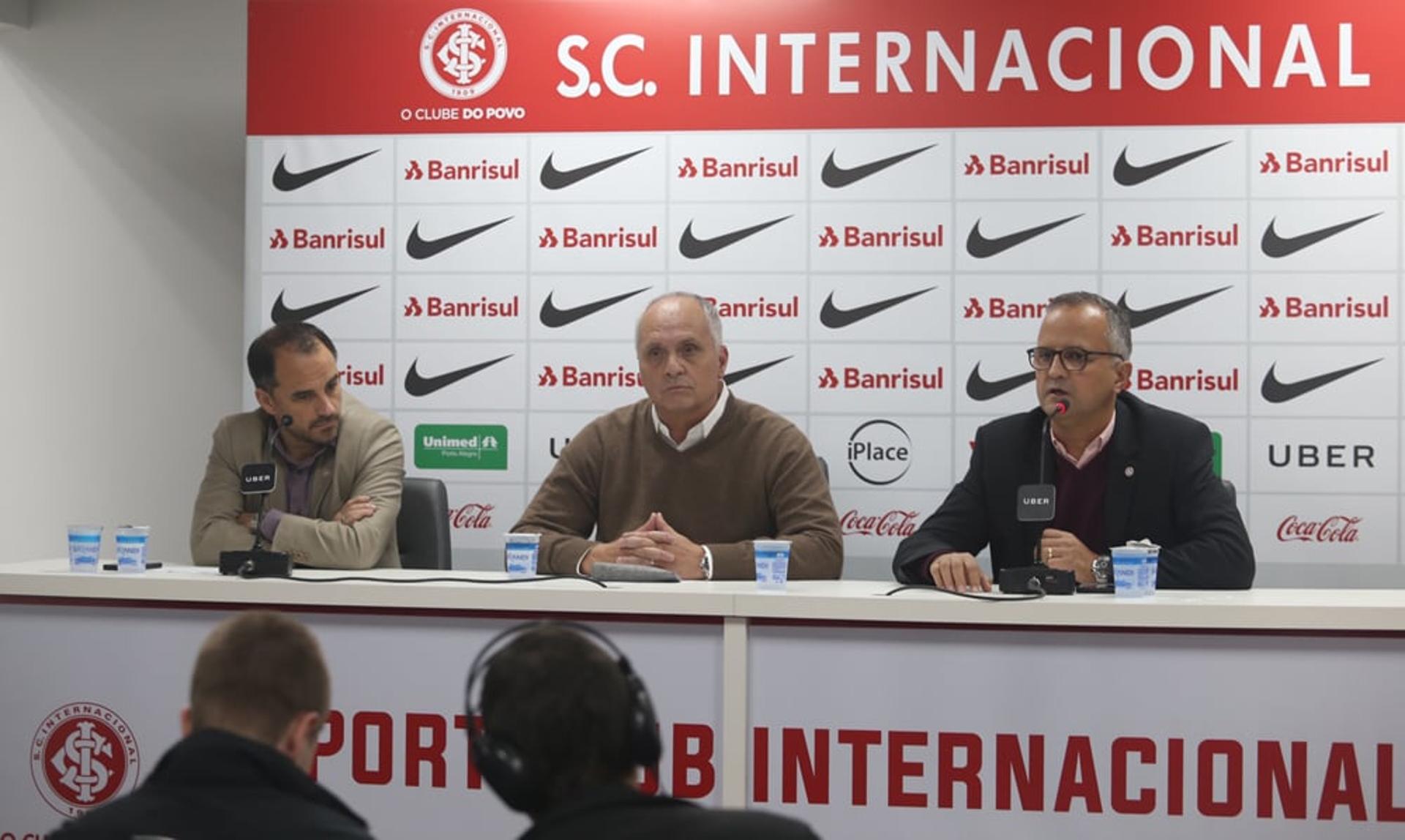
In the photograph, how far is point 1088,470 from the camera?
3549 millimetres

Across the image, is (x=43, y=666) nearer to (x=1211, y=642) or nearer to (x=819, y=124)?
(x=1211, y=642)

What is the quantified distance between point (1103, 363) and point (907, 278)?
1.53m

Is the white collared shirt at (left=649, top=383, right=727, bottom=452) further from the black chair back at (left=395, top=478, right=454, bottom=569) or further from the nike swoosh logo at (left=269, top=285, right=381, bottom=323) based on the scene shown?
the nike swoosh logo at (left=269, top=285, right=381, bottom=323)

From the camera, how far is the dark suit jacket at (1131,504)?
3.25m

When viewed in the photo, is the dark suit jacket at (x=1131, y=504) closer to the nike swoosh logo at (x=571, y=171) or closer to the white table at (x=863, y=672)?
the white table at (x=863, y=672)

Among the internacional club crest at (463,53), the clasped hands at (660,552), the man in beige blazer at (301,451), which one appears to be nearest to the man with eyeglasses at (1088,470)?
the clasped hands at (660,552)

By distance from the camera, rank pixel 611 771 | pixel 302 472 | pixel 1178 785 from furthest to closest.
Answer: pixel 302 472 → pixel 1178 785 → pixel 611 771

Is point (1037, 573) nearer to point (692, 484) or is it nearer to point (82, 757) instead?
point (692, 484)

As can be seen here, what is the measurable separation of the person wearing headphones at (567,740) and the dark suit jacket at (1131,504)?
1.98m

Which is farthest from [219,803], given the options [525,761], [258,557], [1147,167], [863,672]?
[1147,167]

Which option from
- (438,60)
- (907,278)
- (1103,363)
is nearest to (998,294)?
(907,278)

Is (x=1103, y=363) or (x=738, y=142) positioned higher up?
(x=738, y=142)

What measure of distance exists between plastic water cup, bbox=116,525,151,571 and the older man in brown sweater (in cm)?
96

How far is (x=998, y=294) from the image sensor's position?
4.91 m
